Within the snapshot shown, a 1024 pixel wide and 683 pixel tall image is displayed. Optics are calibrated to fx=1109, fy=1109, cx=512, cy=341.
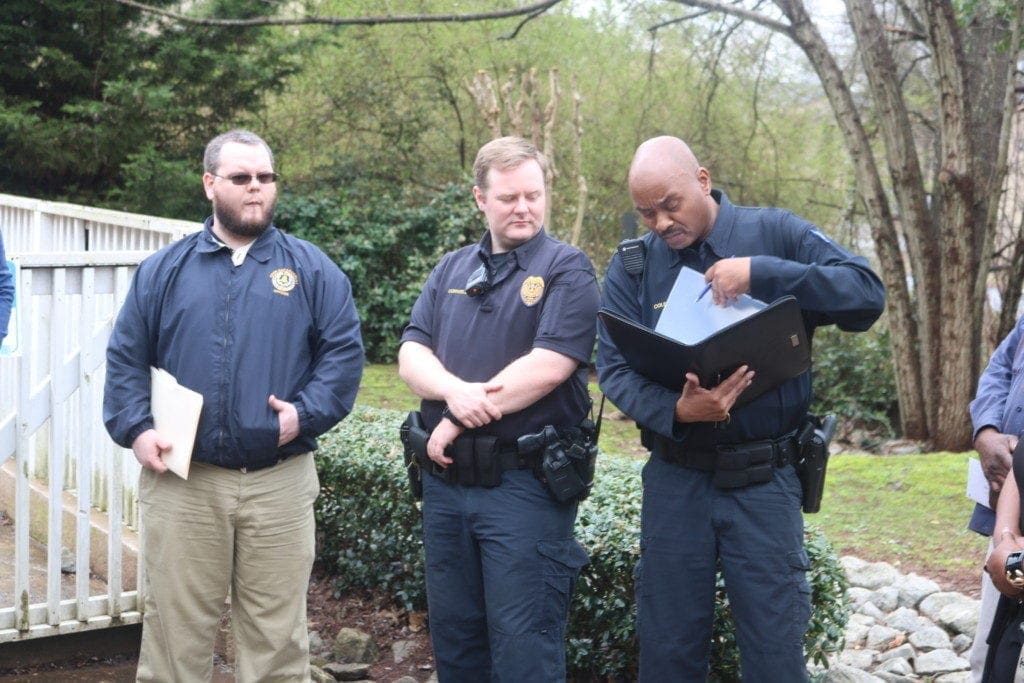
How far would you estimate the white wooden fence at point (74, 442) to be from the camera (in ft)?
12.8

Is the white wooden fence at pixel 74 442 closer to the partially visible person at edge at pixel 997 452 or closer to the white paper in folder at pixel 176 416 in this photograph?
the white paper in folder at pixel 176 416

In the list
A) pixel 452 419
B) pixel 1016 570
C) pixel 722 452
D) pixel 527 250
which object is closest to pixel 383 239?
pixel 527 250

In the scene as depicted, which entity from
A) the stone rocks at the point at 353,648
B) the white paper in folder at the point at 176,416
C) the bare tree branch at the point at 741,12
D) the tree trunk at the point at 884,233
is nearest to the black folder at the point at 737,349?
the white paper in folder at the point at 176,416

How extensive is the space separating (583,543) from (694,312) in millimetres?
1349

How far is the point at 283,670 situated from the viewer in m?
3.62

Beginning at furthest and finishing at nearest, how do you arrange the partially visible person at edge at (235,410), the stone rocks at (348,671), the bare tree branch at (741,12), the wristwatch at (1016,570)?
1. the bare tree branch at (741,12)
2. the stone rocks at (348,671)
3. the partially visible person at edge at (235,410)
4. the wristwatch at (1016,570)

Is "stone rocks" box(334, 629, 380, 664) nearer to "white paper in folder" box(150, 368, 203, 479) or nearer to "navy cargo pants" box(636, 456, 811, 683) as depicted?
"white paper in folder" box(150, 368, 203, 479)

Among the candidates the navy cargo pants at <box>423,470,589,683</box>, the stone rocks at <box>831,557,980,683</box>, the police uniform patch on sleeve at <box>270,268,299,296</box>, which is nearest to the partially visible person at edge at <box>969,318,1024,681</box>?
the stone rocks at <box>831,557,980,683</box>

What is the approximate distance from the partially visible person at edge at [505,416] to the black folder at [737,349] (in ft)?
1.06

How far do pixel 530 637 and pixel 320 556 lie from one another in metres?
2.78

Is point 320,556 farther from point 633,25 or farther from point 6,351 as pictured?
point 633,25

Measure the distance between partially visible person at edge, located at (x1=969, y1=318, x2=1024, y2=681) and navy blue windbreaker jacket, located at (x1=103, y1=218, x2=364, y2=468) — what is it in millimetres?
1995

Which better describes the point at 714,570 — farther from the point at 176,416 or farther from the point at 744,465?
the point at 176,416

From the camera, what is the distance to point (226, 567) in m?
3.57
